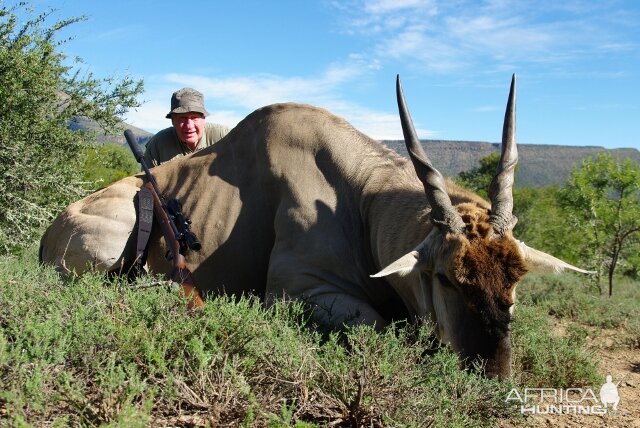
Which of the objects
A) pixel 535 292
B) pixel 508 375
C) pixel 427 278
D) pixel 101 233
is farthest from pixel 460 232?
pixel 535 292

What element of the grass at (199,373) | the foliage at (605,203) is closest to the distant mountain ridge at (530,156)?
the foliage at (605,203)

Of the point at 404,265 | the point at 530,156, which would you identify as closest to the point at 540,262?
the point at 404,265

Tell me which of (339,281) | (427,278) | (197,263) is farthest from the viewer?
(197,263)

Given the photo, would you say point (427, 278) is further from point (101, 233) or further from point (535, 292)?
point (535, 292)

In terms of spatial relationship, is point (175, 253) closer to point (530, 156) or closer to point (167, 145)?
point (167, 145)

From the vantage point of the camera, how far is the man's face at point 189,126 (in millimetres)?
7773

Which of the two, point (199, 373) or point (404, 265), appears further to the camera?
point (404, 265)

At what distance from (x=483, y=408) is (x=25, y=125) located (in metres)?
8.71

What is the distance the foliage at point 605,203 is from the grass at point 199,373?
14241mm

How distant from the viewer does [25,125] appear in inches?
389

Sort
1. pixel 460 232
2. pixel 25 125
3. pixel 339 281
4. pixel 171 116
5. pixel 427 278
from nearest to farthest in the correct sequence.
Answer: pixel 460 232 < pixel 427 278 < pixel 339 281 < pixel 171 116 < pixel 25 125

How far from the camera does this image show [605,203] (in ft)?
56.4

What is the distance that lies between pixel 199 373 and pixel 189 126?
531 cm

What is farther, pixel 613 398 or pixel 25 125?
pixel 25 125
